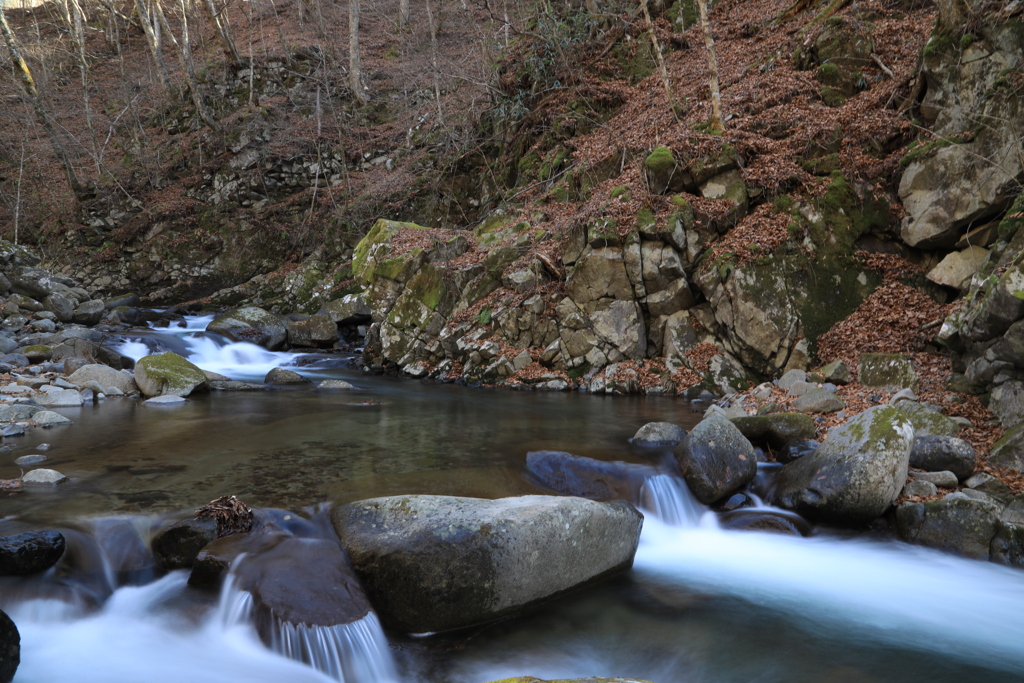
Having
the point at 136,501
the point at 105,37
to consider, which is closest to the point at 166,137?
the point at 105,37

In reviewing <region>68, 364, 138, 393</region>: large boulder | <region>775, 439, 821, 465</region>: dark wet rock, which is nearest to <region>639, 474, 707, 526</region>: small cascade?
<region>775, 439, 821, 465</region>: dark wet rock

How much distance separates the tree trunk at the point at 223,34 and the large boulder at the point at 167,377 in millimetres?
18959

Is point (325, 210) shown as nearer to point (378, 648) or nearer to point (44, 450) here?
point (44, 450)

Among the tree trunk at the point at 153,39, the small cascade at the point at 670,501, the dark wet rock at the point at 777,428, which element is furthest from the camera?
the tree trunk at the point at 153,39

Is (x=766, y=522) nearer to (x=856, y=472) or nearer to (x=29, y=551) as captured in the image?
(x=856, y=472)

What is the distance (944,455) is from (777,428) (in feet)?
5.58

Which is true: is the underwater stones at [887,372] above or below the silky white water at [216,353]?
above

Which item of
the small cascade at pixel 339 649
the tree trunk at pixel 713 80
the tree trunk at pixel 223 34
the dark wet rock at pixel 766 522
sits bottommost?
the small cascade at pixel 339 649

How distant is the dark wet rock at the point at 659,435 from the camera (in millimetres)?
7379

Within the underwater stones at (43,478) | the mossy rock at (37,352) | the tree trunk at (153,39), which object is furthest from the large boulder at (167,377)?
the tree trunk at (153,39)

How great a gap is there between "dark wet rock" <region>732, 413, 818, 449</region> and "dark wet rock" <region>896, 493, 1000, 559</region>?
1689 mm

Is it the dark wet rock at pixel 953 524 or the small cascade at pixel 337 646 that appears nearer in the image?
the small cascade at pixel 337 646

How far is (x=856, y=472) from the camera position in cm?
544

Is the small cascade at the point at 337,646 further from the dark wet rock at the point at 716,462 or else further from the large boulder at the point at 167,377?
the large boulder at the point at 167,377
